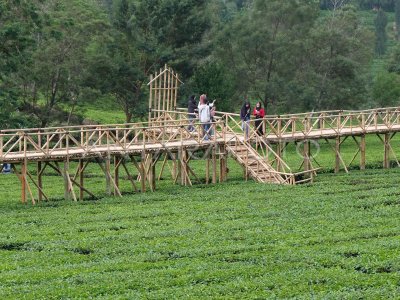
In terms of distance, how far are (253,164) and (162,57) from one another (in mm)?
22645

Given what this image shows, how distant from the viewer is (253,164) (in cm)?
5147

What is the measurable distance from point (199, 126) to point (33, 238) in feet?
52.4

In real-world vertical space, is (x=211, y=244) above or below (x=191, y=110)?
below

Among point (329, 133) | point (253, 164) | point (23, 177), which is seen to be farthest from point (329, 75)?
point (23, 177)

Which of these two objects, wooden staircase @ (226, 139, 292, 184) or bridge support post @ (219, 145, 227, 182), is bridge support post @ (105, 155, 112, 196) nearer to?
bridge support post @ (219, 145, 227, 182)

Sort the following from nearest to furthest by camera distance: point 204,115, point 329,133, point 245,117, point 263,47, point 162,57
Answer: point 204,115, point 245,117, point 329,133, point 162,57, point 263,47

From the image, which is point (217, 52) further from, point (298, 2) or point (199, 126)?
point (199, 126)

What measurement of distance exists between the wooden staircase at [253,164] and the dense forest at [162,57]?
51.3 ft


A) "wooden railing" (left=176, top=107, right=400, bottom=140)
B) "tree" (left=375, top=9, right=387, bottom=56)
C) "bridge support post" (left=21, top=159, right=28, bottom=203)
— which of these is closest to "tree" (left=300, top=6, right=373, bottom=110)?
"wooden railing" (left=176, top=107, right=400, bottom=140)

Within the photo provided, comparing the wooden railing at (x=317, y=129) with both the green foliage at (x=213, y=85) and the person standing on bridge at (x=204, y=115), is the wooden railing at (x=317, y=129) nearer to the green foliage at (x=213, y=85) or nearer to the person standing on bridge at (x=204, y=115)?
the person standing on bridge at (x=204, y=115)

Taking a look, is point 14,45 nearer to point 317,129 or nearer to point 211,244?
point 317,129

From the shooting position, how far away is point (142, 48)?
239 ft

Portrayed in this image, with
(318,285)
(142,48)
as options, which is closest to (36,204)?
(318,285)

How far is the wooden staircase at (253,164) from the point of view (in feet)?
164
